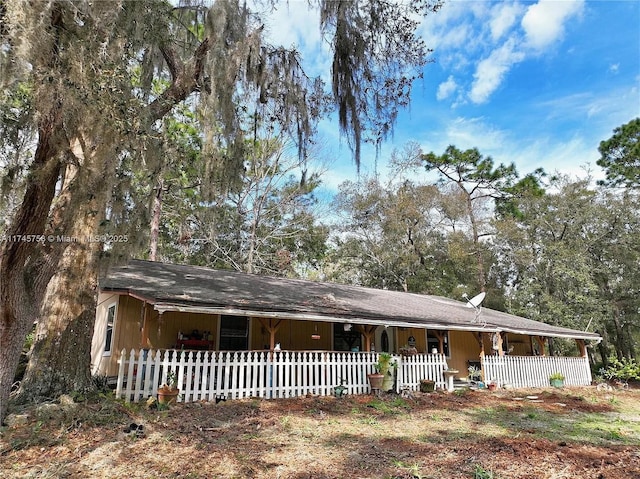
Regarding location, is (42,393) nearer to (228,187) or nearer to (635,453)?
(228,187)

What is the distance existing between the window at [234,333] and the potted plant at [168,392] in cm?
296

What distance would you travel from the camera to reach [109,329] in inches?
416

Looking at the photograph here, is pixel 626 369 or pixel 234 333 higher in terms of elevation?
pixel 234 333

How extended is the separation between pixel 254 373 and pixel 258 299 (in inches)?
70.1

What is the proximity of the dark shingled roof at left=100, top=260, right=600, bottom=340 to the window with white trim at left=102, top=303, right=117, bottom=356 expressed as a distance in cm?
108

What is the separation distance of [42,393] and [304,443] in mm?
4343

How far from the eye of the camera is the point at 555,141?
19.8m

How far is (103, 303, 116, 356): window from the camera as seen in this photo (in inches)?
400

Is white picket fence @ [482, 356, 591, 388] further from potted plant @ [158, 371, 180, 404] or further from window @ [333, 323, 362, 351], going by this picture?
potted plant @ [158, 371, 180, 404]

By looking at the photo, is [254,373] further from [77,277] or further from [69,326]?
[77,277]

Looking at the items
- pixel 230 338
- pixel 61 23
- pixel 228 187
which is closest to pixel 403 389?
pixel 230 338

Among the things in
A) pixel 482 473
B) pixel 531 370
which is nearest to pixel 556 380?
pixel 531 370

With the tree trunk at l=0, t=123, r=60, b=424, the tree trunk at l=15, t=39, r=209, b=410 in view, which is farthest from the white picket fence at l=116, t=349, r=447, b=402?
the tree trunk at l=0, t=123, r=60, b=424

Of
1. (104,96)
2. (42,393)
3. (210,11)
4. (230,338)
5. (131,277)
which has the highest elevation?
(210,11)
